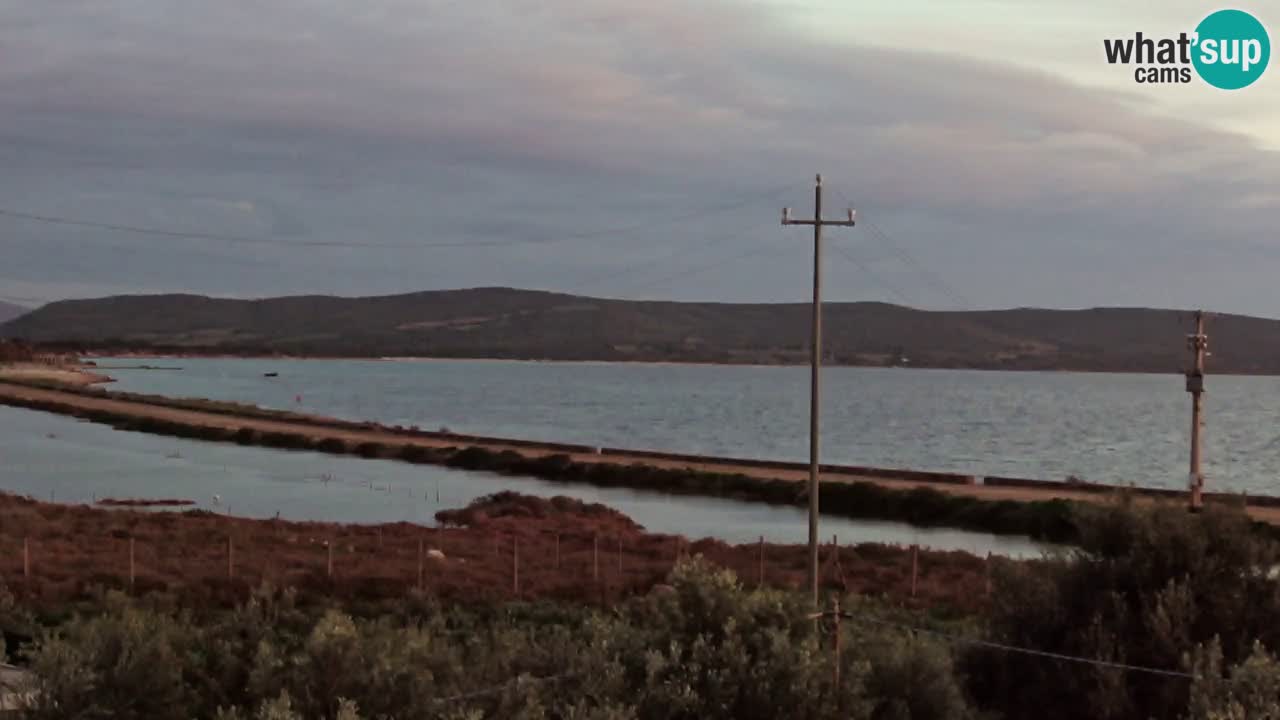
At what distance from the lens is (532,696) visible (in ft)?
36.6

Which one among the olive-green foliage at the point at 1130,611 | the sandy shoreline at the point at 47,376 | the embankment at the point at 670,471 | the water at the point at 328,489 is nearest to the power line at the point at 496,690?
the olive-green foliage at the point at 1130,611

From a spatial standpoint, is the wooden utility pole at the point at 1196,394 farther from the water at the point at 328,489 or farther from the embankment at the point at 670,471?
the water at the point at 328,489

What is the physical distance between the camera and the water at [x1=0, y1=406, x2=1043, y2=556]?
54000 mm

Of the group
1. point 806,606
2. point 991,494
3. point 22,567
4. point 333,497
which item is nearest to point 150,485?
point 333,497

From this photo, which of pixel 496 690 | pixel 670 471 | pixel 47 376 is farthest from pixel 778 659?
pixel 47 376

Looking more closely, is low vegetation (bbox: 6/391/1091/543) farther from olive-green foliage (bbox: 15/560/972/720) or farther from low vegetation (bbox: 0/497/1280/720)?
olive-green foliage (bbox: 15/560/972/720)

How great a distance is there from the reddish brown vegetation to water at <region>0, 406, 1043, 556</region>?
618cm

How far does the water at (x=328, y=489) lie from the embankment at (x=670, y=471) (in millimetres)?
2039

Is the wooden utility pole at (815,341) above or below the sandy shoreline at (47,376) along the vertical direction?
above

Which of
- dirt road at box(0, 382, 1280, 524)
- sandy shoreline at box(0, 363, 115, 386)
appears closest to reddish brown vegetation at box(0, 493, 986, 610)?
dirt road at box(0, 382, 1280, 524)

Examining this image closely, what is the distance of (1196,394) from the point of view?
44938 mm

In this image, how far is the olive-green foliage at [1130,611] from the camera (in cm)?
1432

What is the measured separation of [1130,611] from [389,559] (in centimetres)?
2454

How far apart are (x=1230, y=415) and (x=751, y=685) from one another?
197 metres
